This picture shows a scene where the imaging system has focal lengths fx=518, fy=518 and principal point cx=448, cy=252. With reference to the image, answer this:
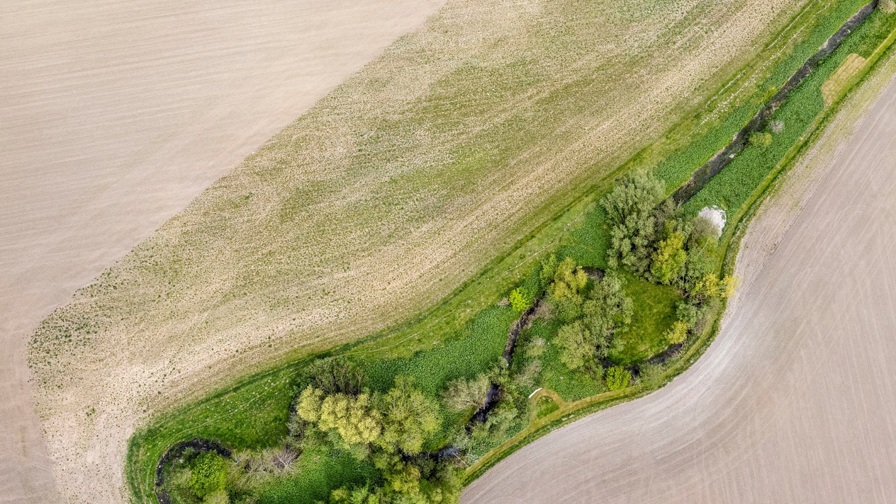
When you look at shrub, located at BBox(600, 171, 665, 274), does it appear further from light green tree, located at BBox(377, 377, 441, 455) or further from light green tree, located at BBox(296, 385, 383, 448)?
light green tree, located at BBox(296, 385, 383, 448)

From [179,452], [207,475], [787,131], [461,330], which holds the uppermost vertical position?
[787,131]

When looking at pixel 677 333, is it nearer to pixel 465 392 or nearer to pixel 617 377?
pixel 617 377

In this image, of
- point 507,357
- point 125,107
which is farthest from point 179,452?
point 125,107

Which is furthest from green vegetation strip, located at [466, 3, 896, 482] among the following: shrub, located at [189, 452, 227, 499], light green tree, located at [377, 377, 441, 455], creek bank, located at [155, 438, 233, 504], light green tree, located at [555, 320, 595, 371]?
creek bank, located at [155, 438, 233, 504]

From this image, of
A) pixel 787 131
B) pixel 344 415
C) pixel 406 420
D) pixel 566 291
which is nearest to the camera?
pixel 344 415

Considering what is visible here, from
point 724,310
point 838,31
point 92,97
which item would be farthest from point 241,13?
point 838,31

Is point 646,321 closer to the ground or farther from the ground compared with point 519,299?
closer to the ground
